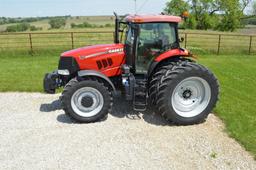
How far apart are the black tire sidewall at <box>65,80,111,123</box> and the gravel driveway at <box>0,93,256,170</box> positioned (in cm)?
14

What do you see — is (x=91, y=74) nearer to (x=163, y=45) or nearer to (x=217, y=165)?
(x=163, y=45)

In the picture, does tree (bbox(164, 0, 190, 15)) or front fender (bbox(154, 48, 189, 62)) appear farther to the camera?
tree (bbox(164, 0, 190, 15))

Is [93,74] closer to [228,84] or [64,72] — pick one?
[64,72]

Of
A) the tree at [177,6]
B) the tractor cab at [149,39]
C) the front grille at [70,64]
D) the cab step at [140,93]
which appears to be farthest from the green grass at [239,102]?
the tree at [177,6]

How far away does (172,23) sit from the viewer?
5.87 meters

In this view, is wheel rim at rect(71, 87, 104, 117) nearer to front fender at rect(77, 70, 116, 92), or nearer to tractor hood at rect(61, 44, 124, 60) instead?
front fender at rect(77, 70, 116, 92)

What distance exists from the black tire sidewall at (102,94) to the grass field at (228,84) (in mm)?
2387

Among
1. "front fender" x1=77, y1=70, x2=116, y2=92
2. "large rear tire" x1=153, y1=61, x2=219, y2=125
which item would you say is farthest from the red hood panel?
"large rear tire" x1=153, y1=61, x2=219, y2=125

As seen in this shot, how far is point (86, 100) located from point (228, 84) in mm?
5259

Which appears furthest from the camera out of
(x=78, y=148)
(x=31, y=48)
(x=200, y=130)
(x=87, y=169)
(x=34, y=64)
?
(x=31, y=48)

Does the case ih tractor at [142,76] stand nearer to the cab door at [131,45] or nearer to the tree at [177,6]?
the cab door at [131,45]

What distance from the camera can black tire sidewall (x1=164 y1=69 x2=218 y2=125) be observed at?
18.2 feet

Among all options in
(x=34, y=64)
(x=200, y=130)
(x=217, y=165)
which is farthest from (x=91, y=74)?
(x=34, y=64)

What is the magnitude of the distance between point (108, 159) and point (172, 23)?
3000 millimetres
